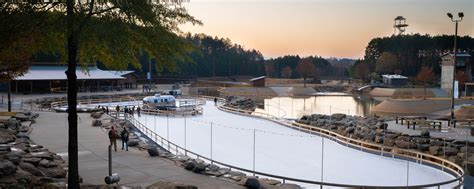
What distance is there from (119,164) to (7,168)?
5.60 m

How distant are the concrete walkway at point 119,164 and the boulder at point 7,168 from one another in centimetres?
251

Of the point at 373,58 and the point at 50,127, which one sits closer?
the point at 50,127

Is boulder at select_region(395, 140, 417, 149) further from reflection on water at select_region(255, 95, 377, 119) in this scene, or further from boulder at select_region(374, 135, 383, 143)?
reflection on water at select_region(255, 95, 377, 119)

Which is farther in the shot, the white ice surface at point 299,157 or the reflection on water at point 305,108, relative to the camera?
the reflection on water at point 305,108

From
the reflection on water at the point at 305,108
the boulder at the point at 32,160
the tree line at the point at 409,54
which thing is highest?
the tree line at the point at 409,54

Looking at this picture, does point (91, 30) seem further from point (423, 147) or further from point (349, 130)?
point (349, 130)

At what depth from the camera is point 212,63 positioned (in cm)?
16025

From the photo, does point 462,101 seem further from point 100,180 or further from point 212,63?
point 212,63

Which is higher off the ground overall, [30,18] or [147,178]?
[30,18]

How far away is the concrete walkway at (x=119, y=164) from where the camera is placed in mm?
15805

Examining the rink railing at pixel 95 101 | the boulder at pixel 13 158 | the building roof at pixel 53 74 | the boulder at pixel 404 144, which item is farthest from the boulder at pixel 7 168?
the building roof at pixel 53 74

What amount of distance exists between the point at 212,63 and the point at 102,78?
84316 mm

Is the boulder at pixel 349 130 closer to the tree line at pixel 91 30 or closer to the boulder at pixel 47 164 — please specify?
the tree line at pixel 91 30

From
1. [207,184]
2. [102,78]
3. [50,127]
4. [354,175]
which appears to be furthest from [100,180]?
[102,78]
